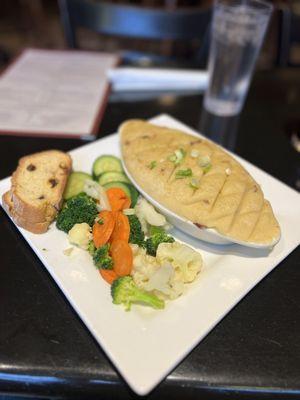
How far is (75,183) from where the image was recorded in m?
1.31

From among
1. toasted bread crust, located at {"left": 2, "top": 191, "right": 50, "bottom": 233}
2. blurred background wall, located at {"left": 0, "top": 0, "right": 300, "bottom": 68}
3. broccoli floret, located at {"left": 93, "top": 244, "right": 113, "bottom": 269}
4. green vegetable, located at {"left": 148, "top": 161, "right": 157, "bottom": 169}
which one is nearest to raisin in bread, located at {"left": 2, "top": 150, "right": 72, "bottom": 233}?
toasted bread crust, located at {"left": 2, "top": 191, "right": 50, "bottom": 233}

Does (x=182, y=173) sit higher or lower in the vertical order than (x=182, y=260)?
higher

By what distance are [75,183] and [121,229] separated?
357mm

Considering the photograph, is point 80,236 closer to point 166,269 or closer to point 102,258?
point 102,258

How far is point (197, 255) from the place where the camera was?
1013mm

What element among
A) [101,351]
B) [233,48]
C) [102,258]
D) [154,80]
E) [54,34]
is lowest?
[54,34]

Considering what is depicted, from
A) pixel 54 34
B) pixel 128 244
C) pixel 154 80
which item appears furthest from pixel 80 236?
pixel 54 34

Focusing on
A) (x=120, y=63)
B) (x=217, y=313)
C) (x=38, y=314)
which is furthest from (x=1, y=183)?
(x=120, y=63)

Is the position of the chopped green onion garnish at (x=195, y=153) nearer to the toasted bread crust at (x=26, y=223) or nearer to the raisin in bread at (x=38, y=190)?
the raisin in bread at (x=38, y=190)

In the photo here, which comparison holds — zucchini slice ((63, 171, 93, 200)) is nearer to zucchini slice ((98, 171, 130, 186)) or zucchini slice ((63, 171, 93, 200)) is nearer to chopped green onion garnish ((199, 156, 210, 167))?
zucchini slice ((98, 171, 130, 186))

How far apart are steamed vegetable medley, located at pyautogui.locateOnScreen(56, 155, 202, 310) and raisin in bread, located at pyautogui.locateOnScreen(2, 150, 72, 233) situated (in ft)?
0.17

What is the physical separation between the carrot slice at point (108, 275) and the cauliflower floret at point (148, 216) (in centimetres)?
20

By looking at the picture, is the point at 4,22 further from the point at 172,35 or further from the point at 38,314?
the point at 38,314

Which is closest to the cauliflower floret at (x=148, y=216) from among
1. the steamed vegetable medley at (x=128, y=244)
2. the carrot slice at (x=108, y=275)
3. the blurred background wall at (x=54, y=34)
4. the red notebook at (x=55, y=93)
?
the steamed vegetable medley at (x=128, y=244)
